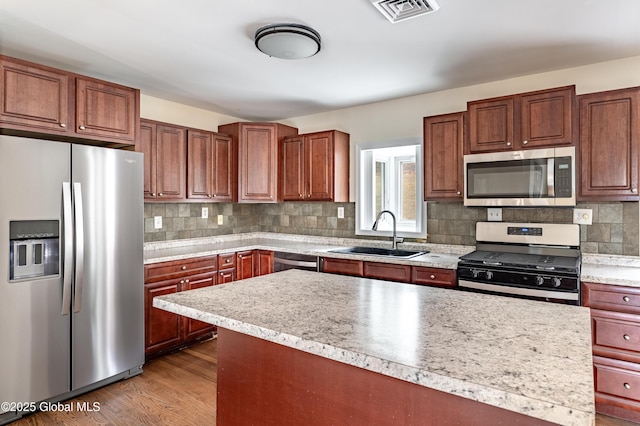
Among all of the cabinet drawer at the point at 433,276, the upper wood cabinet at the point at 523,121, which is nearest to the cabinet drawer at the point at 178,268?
the cabinet drawer at the point at 433,276

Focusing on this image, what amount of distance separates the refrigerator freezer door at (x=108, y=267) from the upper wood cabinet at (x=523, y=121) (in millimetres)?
2669

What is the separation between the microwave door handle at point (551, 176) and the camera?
267cm

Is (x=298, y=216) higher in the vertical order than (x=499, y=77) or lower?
lower

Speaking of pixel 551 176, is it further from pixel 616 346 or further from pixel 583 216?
pixel 616 346

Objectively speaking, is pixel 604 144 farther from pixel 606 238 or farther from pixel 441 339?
pixel 441 339

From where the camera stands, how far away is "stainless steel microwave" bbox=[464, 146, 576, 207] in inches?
104

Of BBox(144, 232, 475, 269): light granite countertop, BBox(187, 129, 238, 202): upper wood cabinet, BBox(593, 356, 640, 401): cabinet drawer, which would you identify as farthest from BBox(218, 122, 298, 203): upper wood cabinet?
BBox(593, 356, 640, 401): cabinet drawer

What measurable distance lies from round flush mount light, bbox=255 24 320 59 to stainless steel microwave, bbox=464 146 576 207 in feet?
5.05

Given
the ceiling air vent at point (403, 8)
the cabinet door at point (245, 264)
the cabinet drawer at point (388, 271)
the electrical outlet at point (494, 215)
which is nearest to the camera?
the ceiling air vent at point (403, 8)

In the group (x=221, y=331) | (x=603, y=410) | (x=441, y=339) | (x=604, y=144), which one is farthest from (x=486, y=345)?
(x=604, y=144)

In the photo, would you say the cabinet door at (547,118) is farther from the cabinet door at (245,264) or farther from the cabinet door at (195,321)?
the cabinet door at (195,321)

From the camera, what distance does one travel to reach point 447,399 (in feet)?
3.29

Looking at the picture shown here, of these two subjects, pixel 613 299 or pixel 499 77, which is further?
pixel 499 77

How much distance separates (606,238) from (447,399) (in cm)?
254
